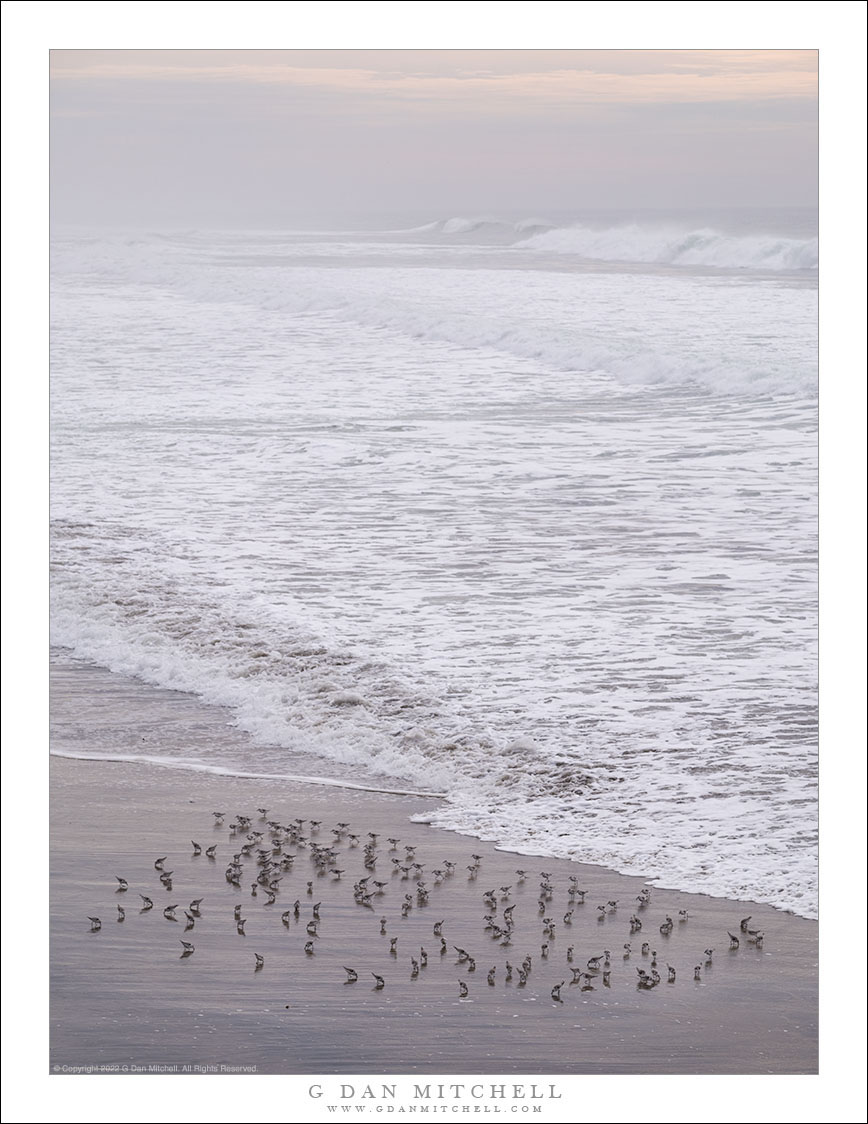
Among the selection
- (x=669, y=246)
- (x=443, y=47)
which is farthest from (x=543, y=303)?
(x=443, y=47)

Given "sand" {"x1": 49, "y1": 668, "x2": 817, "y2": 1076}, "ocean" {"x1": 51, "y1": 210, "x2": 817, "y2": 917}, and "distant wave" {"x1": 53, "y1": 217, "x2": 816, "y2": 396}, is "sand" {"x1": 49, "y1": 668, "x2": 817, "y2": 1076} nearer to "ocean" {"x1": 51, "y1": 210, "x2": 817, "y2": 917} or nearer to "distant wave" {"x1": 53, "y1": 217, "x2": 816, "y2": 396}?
"ocean" {"x1": 51, "y1": 210, "x2": 817, "y2": 917}

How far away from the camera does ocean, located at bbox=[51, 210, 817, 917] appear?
12.4 ft

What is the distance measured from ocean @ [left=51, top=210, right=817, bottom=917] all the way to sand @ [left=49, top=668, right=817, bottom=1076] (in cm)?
22

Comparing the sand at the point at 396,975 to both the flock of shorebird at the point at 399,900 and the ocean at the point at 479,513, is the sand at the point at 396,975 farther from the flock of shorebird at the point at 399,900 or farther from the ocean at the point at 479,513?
the ocean at the point at 479,513

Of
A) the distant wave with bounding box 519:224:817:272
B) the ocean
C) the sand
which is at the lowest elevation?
the sand

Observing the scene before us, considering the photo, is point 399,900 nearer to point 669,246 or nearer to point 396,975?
point 396,975

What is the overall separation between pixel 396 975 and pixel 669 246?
4.33 metres

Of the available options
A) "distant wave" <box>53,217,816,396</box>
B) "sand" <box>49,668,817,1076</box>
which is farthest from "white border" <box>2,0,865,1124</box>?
"distant wave" <box>53,217,816,396</box>

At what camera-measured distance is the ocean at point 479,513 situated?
3779 mm

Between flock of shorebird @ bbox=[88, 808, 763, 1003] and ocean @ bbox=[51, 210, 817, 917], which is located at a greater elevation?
ocean @ bbox=[51, 210, 817, 917]

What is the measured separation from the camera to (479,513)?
5809 millimetres

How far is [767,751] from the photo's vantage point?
382 centimetres

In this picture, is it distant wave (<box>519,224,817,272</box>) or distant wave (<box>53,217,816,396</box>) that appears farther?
distant wave (<box>53,217,816,396</box>)

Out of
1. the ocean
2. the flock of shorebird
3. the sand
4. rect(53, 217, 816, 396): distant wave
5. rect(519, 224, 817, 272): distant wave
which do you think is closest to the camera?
the sand
